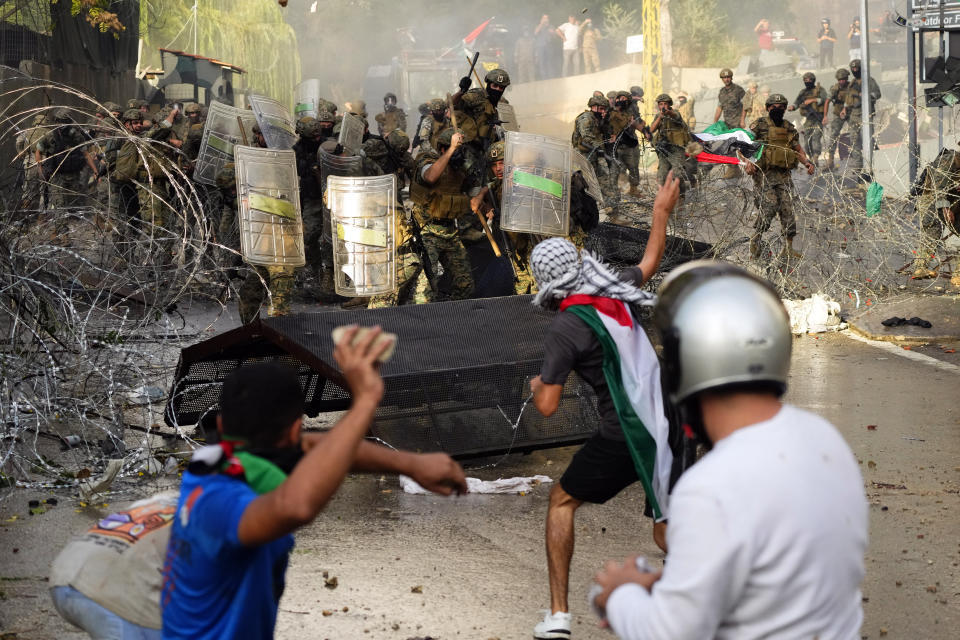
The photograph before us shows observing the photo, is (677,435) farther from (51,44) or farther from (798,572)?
(51,44)

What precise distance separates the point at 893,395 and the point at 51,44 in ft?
54.5

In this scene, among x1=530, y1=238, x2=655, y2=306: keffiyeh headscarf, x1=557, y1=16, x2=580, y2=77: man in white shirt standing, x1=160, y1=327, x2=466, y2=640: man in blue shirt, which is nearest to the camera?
x1=160, y1=327, x2=466, y2=640: man in blue shirt

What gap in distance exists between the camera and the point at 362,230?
30.1ft

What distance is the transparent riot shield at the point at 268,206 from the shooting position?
8586mm

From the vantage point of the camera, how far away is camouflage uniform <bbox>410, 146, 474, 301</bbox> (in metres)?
9.97

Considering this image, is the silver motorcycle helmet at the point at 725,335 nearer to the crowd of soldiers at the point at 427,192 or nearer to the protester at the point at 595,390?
the protester at the point at 595,390

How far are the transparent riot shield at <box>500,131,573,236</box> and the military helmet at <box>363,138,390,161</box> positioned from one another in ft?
7.89

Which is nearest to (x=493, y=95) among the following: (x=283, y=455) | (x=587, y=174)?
(x=587, y=174)

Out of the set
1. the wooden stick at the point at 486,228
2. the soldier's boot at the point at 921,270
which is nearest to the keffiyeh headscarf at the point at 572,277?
the wooden stick at the point at 486,228

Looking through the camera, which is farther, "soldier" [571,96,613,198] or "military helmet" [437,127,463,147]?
"soldier" [571,96,613,198]

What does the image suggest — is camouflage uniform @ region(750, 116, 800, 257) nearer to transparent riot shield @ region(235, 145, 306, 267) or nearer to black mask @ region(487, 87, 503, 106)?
black mask @ region(487, 87, 503, 106)

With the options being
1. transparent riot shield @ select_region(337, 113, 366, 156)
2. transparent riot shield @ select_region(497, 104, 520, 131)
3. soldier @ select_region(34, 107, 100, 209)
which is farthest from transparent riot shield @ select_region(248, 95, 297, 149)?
soldier @ select_region(34, 107, 100, 209)

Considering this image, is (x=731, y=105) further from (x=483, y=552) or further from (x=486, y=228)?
(x=483, y=552)

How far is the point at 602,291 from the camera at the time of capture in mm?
4113
